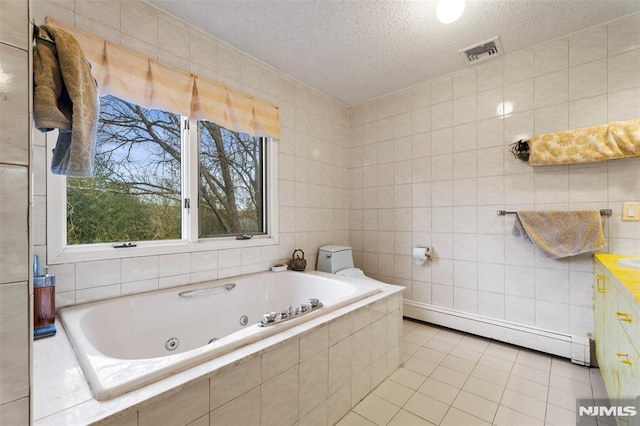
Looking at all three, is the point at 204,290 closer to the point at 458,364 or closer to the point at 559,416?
the point at 458,364

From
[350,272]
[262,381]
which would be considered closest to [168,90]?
[262,381]

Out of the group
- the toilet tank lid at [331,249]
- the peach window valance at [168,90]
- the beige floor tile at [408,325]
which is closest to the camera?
the peach window valance at [168,90]

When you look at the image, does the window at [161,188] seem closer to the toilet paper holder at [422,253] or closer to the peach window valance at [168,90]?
the peach window valance at [168,90]

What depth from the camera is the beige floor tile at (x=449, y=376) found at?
1.82 m

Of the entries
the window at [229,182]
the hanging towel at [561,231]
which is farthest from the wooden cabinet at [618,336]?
the window at [229,182]

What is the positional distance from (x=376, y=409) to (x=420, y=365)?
612 mm

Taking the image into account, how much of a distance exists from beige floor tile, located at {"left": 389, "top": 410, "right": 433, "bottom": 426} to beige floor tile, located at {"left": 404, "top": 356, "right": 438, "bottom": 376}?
Result: 0.46 m

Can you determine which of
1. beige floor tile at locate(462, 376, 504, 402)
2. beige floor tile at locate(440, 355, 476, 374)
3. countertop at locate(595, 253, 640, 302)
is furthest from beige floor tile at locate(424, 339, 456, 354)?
countertop at locate(595, 253, 640, 302)

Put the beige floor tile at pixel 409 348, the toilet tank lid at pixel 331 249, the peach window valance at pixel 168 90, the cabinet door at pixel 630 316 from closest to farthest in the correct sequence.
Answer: the cabinet door at pixel 630 316 < the peach window valance at pixel 168 90 < the beige floor tile at pixel 409 348 < the toilet tank lid at pixel 331 249

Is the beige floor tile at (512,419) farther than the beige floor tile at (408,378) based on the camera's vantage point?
No

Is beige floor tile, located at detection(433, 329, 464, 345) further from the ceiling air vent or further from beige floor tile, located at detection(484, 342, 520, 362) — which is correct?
the ceiling air vent

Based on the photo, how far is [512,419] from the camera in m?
1.49

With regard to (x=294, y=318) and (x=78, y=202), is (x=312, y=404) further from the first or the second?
(x=78, y=202)

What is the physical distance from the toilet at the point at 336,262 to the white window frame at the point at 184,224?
0.56 metres
